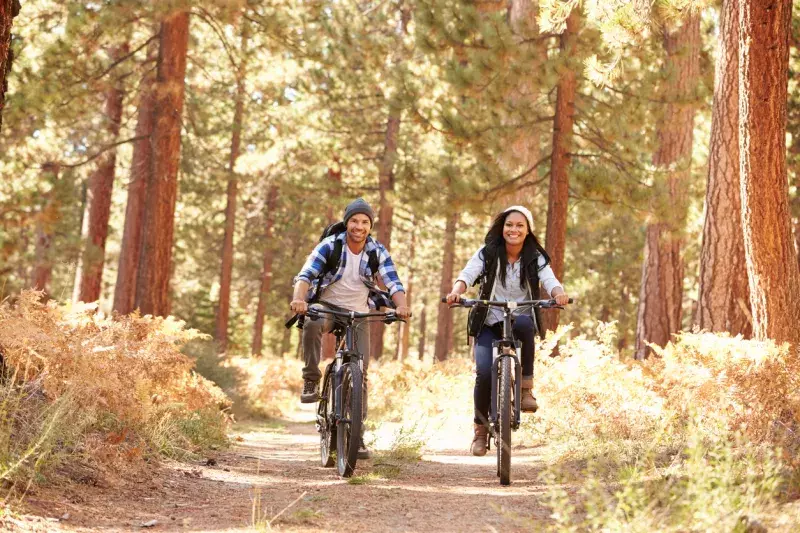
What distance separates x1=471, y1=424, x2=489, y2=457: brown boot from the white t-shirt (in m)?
1.46

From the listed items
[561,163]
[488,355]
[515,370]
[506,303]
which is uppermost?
[561,163]

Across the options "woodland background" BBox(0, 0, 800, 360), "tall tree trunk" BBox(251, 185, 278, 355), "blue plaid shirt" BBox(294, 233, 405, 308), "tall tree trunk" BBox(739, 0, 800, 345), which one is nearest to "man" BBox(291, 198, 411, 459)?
"blue plaid shirt" BBox(294, 233, 405, 308)

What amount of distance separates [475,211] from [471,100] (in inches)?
72.9

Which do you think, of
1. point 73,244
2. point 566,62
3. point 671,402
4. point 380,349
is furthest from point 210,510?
point 380,349

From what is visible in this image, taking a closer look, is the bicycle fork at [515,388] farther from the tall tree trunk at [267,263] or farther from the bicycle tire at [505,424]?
the tall tree trunk at [267,263]

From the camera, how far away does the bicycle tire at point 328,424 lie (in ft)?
24.6

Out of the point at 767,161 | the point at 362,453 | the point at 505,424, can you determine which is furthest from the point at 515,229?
the point at 767,161

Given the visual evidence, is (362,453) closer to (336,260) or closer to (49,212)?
(336,260)

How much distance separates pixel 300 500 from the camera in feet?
19.5

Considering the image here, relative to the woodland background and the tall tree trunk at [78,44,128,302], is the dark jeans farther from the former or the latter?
the tall tree trunk at [78,44,128,302]

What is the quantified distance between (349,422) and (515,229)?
2.17m

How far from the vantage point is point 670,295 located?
51.5 ft

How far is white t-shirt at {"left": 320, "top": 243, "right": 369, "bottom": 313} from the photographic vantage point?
775 cm

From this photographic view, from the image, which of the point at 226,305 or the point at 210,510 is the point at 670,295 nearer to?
the point at 210,510
